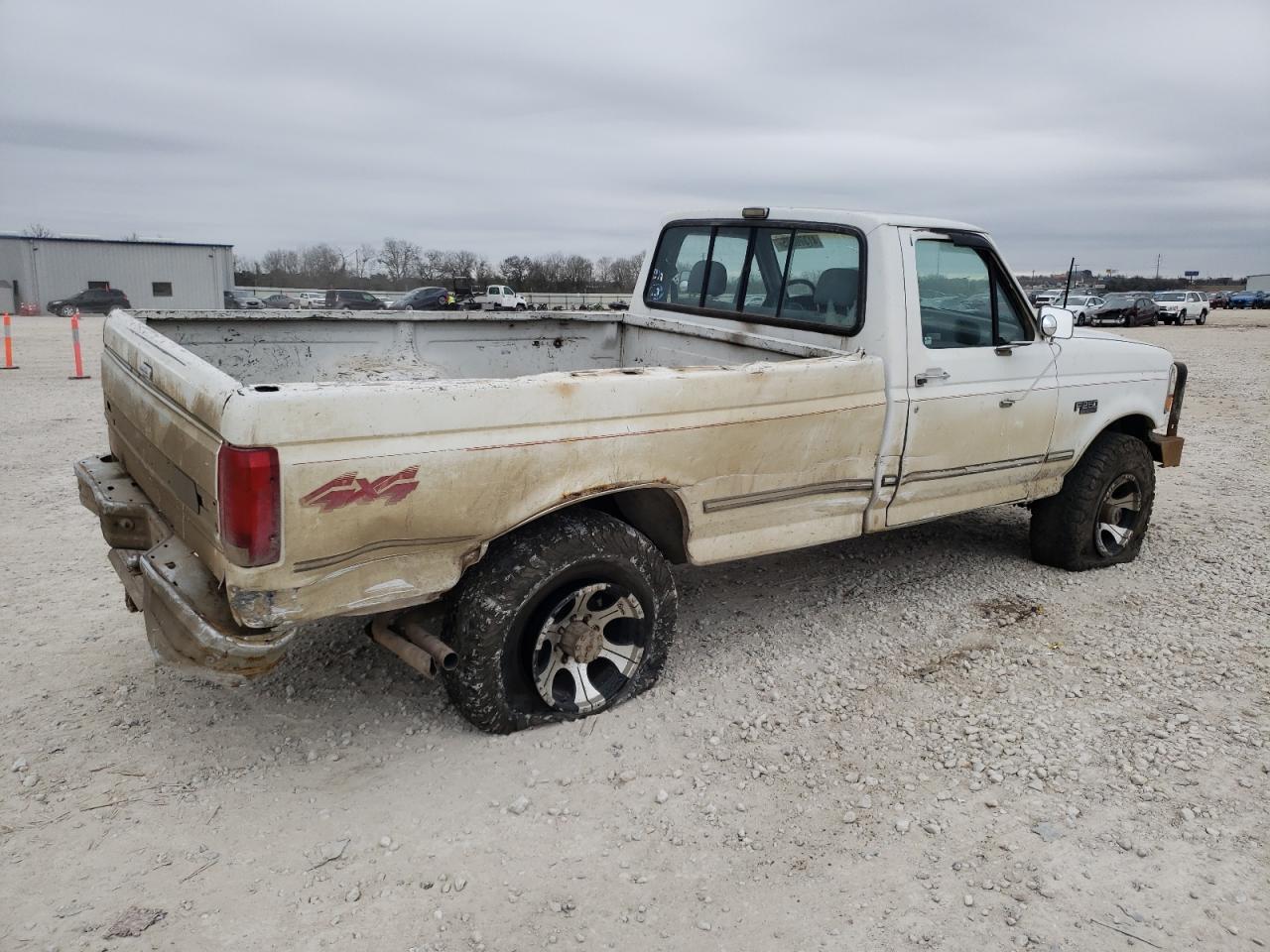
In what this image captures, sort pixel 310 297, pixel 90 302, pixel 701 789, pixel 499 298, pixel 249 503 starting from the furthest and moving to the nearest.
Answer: pixel 310 297 → pixel 90 302 → pixel 499 298 → pixel 701 789 → pixel 249 503

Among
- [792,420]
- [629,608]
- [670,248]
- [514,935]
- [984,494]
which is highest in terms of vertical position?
[670,248]

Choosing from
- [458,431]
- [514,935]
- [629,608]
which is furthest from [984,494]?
[514,935]

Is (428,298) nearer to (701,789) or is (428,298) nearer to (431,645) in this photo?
(431,645)

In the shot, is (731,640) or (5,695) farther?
(731,640)

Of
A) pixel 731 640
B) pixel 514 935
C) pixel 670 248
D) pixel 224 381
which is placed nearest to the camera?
pixel 514 935

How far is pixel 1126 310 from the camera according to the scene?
36125 millimetres

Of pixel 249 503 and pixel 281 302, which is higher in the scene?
pixel 249 503

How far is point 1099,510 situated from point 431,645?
13.6 ft

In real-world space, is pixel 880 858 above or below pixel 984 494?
below

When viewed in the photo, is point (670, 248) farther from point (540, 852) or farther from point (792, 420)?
point (540, 852)

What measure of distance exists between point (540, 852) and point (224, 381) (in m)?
1.78

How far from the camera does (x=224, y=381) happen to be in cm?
275

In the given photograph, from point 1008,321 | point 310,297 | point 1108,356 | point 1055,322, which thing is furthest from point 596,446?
point 310,297

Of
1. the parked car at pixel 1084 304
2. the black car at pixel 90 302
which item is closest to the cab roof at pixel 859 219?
the parked car at pixel 1084 304
